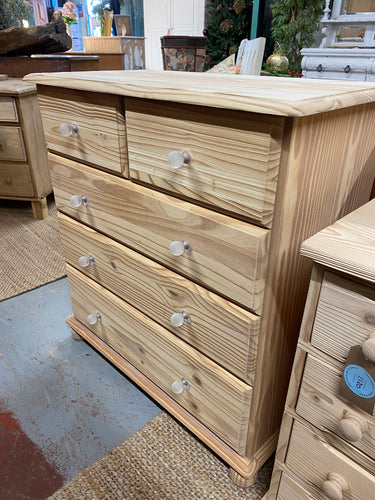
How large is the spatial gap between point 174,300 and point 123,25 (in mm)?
6258

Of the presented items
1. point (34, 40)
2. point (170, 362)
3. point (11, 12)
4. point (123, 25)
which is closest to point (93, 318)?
point (170, 362)

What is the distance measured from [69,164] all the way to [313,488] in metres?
0.85

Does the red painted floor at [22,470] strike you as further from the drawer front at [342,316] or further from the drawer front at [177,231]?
the drawer front at [342,316]

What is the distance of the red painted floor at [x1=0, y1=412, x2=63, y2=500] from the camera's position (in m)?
0.84

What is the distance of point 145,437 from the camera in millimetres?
952

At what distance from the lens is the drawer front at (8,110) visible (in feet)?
5.98

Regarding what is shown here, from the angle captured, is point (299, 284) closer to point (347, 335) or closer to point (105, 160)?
point (347, 335)

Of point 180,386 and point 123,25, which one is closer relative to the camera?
point 180,386

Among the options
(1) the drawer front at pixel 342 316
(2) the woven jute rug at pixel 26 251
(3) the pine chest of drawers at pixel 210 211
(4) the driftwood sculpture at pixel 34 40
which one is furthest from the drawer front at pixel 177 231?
(4) the driftwood sculpture at pixel 34 40

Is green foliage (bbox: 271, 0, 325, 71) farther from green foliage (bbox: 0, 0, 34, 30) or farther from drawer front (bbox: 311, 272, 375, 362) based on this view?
drawer front (bbox: 311, 272, 375, 362)

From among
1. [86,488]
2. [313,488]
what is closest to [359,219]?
[313,488]

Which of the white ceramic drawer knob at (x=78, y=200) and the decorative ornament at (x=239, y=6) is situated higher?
the decorative ornament at (x=239, y=6)

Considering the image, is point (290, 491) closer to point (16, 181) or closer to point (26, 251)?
point (26, 251)

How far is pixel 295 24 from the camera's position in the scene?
2.85 meters
